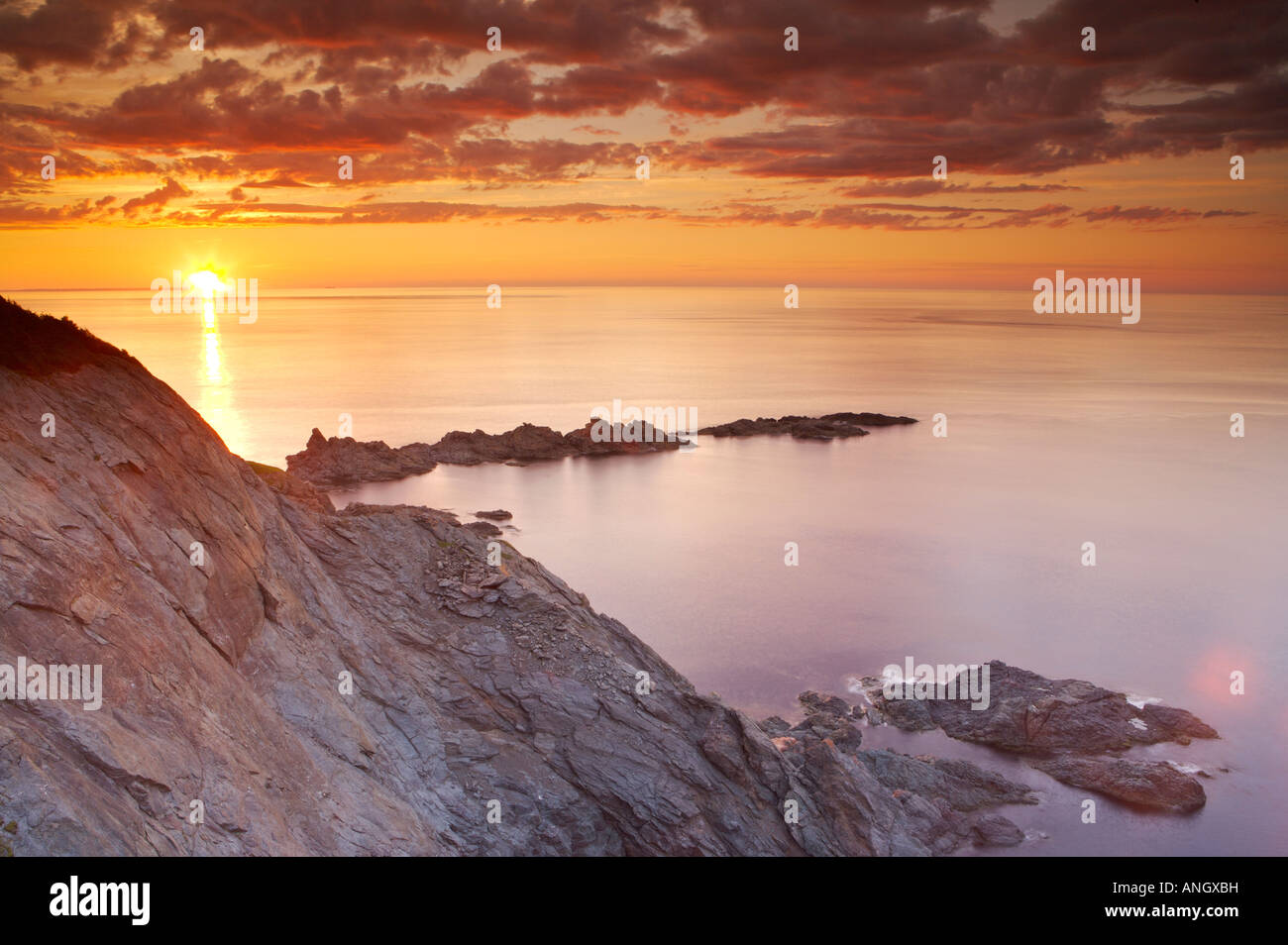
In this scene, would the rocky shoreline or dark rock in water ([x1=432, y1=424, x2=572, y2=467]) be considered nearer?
the rocky shoreline

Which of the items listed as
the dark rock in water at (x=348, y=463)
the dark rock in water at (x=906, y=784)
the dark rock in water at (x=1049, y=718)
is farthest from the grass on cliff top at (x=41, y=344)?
the dark rock in water at (x=348, y=463)

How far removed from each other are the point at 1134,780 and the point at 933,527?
114ft

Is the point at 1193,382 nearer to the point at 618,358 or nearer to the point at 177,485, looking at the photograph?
the point at 618,358

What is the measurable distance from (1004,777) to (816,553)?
1087 inches

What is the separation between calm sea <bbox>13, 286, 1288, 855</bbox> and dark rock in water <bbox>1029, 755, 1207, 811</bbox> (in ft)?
2.14

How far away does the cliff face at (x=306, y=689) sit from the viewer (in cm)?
1341

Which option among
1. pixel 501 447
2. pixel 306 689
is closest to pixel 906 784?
pixel 306 689

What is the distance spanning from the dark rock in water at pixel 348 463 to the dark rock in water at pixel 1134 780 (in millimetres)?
52577

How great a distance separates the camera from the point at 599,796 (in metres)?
21.2

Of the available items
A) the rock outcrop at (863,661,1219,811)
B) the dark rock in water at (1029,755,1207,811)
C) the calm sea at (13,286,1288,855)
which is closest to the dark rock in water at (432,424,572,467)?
the calm sea at (13,286,1288,855)

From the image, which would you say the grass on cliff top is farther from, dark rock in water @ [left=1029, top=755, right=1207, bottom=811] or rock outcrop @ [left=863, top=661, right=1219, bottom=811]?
dark rock in water @ [left=1029, top=755, right=1207, bottom=811]

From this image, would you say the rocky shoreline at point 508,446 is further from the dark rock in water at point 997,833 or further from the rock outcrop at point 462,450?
the dark rock in water at point 997,833

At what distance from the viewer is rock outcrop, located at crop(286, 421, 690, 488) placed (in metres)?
69.3
